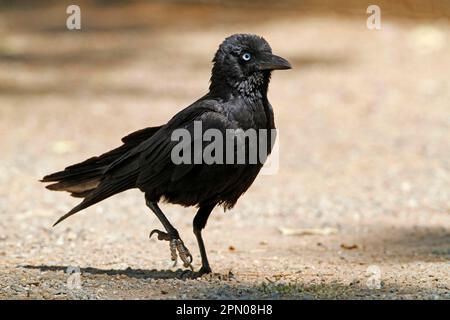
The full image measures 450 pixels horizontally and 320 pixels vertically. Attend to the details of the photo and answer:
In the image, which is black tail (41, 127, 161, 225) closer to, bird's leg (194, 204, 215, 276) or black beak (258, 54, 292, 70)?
bird's leg (194, 204, 215, 276)

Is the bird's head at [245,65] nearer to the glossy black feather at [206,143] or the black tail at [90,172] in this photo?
the glossy black feather at [206,143]

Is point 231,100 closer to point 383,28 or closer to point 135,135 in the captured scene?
point 135,135

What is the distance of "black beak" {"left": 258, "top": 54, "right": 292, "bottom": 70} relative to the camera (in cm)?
609

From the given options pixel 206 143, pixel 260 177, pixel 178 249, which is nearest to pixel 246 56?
pixel 206 143

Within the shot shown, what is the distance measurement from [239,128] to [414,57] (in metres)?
9.85

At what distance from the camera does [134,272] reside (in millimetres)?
6453

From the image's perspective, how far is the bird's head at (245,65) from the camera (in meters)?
6.17

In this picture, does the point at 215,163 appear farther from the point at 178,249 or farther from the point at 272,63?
the point at 272,63

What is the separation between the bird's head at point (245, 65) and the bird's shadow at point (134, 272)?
51.2 inches

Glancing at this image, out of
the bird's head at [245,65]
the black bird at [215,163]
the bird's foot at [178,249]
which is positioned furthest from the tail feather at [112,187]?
the bird's head at [245,65]

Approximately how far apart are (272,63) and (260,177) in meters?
4.42

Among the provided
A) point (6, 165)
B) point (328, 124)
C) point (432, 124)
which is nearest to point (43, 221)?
point (6, 165)

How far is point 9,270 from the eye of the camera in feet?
20.9

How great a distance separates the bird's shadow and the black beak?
4.96ft
